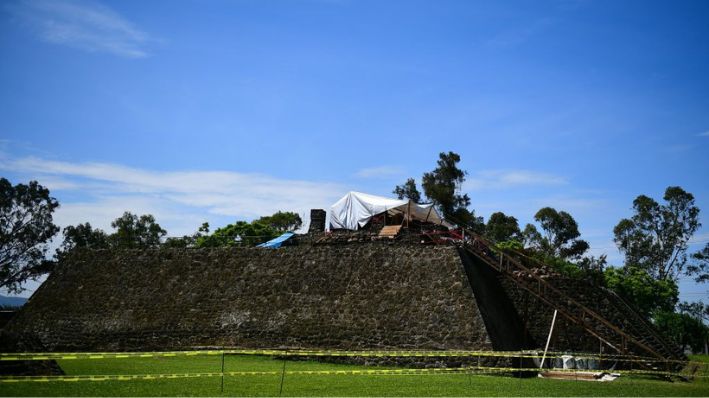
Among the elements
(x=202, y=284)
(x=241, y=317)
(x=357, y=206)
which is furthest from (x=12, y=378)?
(x=357, y=206)

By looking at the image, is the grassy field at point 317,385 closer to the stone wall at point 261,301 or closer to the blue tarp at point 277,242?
the stone wall at point 261,301

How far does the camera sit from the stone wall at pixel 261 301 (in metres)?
21.8

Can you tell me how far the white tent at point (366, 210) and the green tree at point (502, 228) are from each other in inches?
1156

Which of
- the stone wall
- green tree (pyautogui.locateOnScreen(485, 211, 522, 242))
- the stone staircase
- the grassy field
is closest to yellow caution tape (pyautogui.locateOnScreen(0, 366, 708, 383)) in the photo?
the grassy field

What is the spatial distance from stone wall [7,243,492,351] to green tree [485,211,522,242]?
115 feet

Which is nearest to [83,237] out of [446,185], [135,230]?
[135,230]

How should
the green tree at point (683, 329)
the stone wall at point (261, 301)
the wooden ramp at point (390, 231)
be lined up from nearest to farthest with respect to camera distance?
the stone wall at point (261, 301) → the wooden ramp at point (390, 231) → the green tree at point (683, 329)

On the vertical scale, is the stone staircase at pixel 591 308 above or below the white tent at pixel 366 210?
below

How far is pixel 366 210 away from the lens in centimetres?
2884

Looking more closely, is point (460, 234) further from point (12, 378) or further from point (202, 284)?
point (12, 378)

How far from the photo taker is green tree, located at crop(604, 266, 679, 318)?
150 feet

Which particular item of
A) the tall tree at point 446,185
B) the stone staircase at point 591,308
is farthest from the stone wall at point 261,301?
the tall tree at point 446,185

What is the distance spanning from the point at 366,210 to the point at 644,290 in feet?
87.3

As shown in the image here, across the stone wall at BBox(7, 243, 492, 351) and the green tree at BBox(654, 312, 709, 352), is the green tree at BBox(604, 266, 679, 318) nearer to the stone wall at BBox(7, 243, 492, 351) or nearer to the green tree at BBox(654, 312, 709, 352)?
the green tree at BBox(654, 312, 709, 352)
